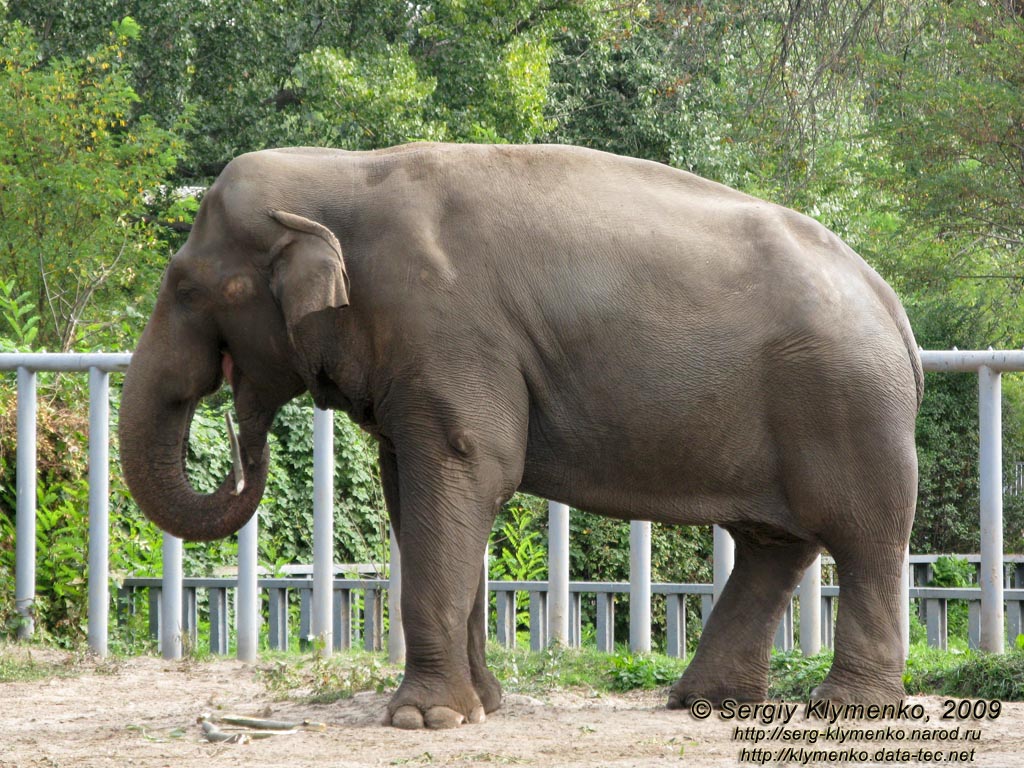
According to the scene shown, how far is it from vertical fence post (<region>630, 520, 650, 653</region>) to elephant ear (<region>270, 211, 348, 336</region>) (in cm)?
206

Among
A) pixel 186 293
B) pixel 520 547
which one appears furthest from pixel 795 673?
pixel 520 547

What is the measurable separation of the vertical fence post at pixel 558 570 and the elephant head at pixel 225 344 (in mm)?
1484

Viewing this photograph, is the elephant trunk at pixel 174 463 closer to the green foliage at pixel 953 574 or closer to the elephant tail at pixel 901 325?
the elephant tail at pixel 901 325

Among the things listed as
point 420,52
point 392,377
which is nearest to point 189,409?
point 392,377

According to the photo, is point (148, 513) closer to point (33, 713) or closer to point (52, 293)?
point (33, 713)

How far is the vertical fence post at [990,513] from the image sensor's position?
5.95 metres

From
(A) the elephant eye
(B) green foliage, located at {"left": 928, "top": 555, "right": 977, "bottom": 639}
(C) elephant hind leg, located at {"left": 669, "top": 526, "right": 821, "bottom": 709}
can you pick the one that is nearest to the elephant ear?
(A) the elephant eye

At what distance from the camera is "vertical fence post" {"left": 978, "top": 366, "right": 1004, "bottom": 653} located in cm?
595

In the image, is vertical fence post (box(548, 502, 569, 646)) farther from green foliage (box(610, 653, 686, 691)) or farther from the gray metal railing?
the gray metal railing

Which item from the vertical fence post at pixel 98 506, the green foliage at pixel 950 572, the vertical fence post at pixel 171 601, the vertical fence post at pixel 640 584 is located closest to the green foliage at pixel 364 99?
the green foliage at pixel 950 572

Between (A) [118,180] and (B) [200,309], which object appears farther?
(A) [118,180]

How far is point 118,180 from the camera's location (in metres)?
17.1

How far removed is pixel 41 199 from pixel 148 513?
12.2 metres

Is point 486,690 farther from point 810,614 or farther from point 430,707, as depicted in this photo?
point 810,614
